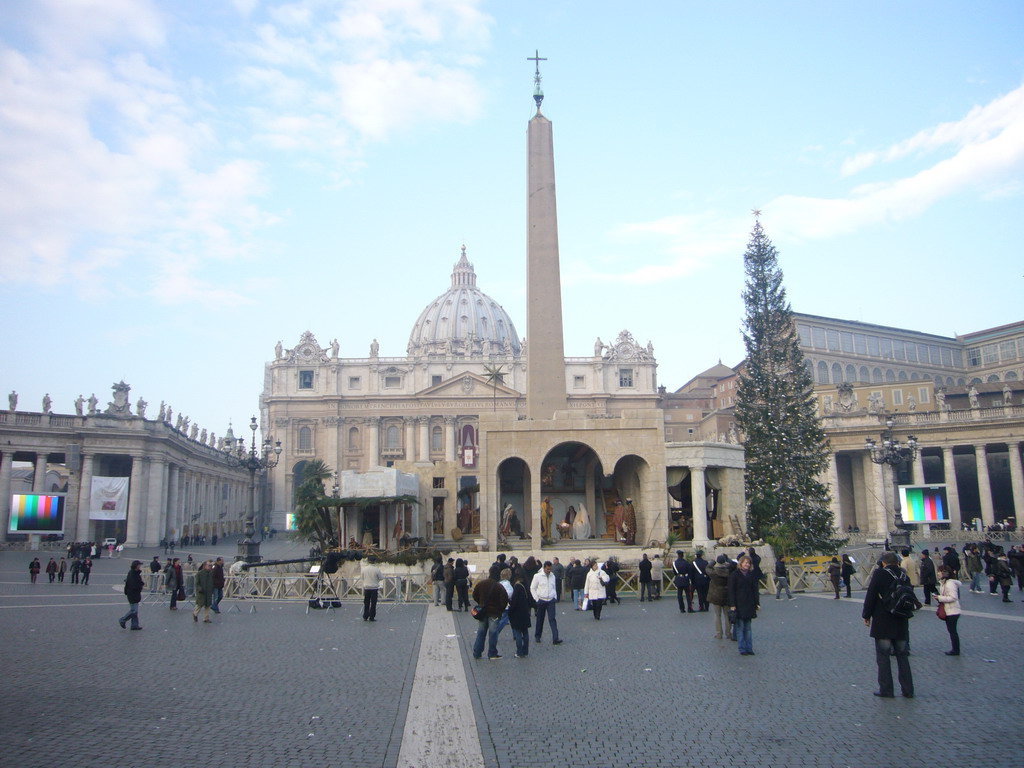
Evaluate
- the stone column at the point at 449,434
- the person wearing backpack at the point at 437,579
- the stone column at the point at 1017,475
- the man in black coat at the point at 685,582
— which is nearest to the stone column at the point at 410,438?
the stone column at the point at 449,434

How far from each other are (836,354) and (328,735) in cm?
7357

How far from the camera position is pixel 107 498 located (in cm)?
4816

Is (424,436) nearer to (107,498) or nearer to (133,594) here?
(107,498)

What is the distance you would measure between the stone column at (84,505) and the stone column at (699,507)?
118ft

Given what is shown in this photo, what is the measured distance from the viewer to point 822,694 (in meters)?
9.54

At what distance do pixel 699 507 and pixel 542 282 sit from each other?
373 inches

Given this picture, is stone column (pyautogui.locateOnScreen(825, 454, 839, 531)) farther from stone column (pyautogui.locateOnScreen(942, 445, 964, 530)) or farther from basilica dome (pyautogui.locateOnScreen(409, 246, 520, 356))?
basilica dome (pyautogui.locateOnScreen(409, 246, 520, 356))

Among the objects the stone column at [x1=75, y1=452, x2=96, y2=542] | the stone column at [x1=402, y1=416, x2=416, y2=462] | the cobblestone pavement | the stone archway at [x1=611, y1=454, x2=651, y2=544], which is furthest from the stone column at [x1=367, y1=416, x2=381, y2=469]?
the cobblestone pavement

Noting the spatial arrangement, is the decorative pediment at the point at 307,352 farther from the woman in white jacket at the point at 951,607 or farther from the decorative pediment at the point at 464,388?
the woman in white jacket at the point at 951,607

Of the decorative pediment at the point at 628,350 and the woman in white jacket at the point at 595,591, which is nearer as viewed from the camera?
the woman in white jacket at the point at 595,591

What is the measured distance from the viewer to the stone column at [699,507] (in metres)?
28.4

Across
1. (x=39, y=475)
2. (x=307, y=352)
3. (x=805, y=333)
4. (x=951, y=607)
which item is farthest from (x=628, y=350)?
(x=951, y=607)

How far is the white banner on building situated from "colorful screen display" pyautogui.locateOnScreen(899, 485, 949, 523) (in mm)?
42451

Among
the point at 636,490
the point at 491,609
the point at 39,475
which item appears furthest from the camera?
the point at 39,475
